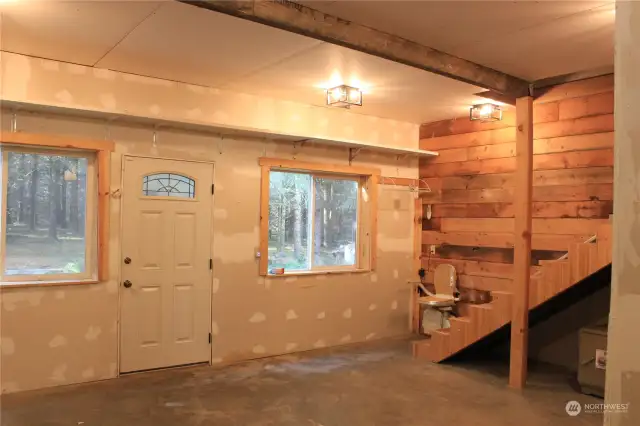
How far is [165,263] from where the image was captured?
15.1ft

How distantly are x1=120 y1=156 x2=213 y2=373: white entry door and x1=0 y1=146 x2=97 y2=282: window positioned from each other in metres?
0.31

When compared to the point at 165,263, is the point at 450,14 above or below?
above

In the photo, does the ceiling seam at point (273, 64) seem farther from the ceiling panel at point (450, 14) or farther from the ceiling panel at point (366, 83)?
the ceiling panel at point (450, 14)

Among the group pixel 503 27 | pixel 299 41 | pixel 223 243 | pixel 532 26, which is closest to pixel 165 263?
pixel 223 243

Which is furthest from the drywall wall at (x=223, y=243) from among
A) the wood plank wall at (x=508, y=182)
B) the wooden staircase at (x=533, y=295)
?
the wooden staircase at (x=533, y=295)

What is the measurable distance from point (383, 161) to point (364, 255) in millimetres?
1150

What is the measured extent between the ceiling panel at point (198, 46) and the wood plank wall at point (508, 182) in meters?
2.68

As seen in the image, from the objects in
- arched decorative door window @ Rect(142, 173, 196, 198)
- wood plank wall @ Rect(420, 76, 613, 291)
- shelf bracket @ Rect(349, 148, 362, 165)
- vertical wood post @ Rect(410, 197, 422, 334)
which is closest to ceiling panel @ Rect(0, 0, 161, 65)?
arched decorative door window @ Rect(142, 173, 196, 198)

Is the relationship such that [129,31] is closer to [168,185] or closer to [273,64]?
[273,64]

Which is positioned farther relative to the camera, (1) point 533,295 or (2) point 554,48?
(1) point 533,295

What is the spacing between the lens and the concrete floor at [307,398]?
3.54m

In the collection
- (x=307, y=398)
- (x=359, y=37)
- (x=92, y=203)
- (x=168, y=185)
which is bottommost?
(x=307, y=398)

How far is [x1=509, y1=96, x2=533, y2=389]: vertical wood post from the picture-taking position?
14.1 feet

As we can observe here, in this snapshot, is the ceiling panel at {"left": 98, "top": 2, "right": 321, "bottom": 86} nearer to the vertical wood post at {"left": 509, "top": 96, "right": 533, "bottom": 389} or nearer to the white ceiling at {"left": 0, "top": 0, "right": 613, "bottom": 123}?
the white ceiling at {"left": 0, "top": 0, "right": 613, "bottom": 123}
